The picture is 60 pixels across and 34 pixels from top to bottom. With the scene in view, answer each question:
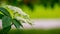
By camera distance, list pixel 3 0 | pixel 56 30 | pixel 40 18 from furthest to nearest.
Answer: pixel 40 18, pixel 56 30, pixel 3 0

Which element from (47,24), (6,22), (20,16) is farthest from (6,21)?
(47,24)

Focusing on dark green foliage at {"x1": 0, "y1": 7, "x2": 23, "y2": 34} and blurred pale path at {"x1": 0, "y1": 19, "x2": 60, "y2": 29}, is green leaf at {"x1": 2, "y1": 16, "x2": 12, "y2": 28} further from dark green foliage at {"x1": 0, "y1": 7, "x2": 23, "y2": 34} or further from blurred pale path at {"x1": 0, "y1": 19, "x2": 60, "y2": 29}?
blurred pale path at {"x1": 0, "y1": 19, "x2": 60, "y2": 29}

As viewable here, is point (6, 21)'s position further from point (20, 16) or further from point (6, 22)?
point (20, 16)

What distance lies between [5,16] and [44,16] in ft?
33.1

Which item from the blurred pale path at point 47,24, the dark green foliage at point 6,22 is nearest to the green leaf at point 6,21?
the dark green foliage at point 6,22

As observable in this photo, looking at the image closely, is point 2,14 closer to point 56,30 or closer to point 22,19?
point 22,19

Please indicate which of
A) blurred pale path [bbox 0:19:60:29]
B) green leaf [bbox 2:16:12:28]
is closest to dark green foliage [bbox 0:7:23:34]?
green leaf [bbox 2:16:12:28]

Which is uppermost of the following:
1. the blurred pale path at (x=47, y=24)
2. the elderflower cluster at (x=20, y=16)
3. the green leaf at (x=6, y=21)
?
the blurred pale path at (x=47, y=24)

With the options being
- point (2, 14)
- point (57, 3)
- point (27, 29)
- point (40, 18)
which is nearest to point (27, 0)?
point (57, 3)

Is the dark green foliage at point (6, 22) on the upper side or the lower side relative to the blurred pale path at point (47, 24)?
lower

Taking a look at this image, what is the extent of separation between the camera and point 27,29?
8.69 metres

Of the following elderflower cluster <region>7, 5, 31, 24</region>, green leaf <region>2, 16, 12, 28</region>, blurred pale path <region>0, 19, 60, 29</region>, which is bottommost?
green leaf <region>2, 16, 12, 28</region>

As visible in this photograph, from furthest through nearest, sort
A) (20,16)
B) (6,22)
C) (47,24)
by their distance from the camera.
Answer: (47,24)
(20,16)
(6,22)

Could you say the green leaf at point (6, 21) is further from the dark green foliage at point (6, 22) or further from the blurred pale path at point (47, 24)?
the blurred pale path at point (47, 24)
